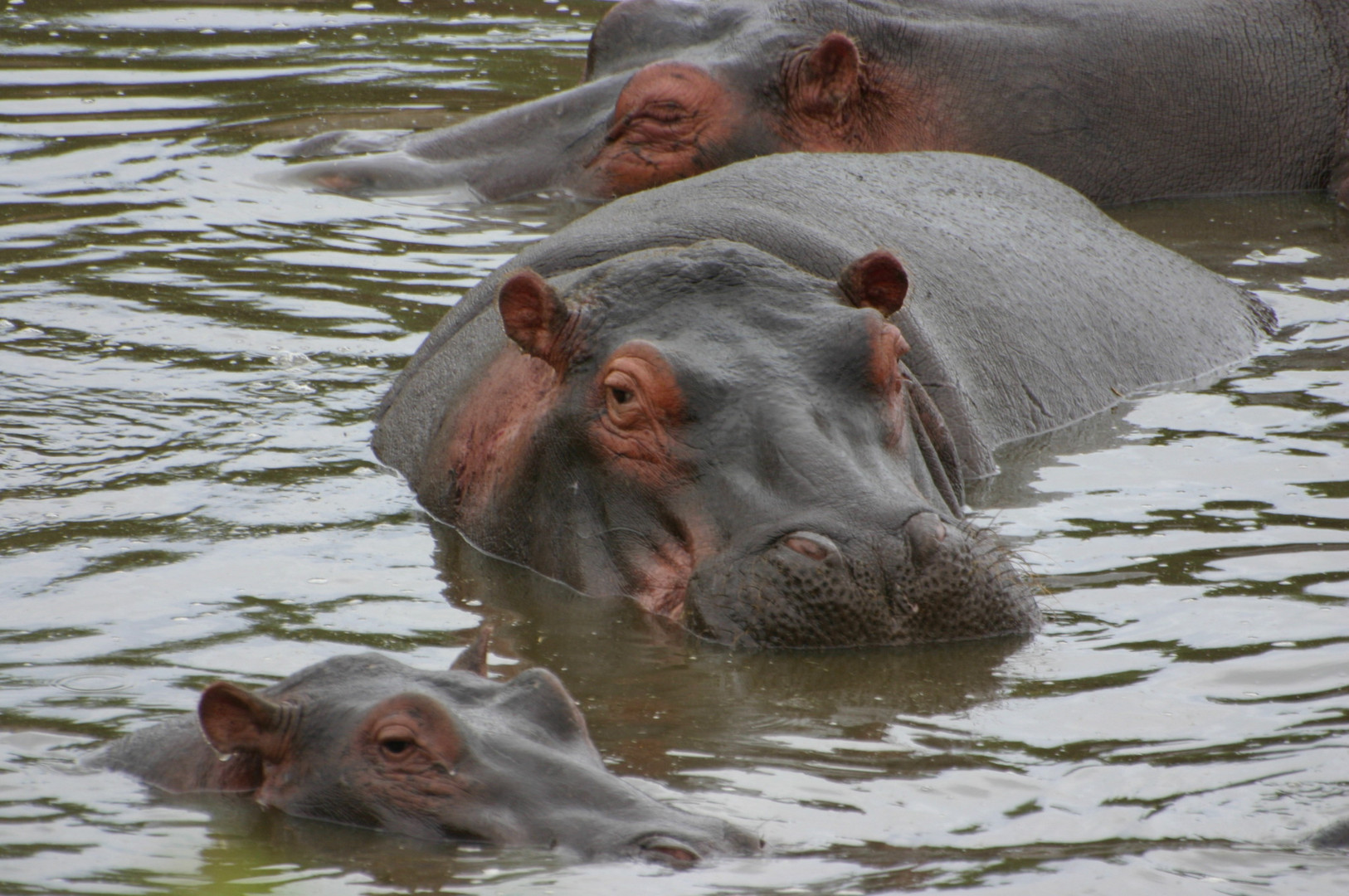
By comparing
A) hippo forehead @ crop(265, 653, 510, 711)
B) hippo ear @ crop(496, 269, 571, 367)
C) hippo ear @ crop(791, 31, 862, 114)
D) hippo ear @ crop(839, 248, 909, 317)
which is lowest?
hippo forehead @ crop(265, 653, 510, 711)

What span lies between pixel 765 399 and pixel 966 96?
555cm

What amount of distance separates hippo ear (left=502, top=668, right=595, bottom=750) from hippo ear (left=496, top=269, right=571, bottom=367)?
1.92 metres

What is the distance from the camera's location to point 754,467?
5383 millimetres

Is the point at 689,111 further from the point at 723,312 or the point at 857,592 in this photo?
the point at 857,592

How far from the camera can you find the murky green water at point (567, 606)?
3.84 meters

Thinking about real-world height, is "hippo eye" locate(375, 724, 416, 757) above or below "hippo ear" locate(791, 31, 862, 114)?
below

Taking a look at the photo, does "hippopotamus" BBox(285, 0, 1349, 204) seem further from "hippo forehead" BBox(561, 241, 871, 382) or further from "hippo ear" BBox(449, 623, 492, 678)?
"hippo ear" BBox(449, 623, 492, 678)

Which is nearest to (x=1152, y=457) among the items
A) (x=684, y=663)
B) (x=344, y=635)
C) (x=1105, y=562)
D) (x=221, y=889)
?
(x=1105, y=562)

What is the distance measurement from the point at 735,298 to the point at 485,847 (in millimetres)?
2420

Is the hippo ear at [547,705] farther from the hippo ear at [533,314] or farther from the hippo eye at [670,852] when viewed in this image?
the hippo ear at [533,314]

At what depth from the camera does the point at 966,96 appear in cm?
1060

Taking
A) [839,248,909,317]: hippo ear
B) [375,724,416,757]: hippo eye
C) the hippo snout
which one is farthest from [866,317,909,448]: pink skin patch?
[375,724,416,757]: hippo eye

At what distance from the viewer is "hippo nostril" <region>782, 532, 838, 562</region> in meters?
5.11

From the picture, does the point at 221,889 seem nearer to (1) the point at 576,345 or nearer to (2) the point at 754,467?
(2) the point at 754,467
